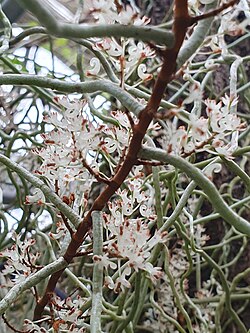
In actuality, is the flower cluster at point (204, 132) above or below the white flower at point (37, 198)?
above

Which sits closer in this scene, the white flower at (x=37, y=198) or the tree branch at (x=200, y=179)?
the tree branch at (x=200, y=179)

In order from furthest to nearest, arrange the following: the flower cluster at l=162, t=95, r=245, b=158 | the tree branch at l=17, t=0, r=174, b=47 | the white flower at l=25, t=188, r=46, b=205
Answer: the white flower at l=25, t=188, r=46, b=205, the flower cluster at l=162, t=95, r=245, b=158, the tree branch at l=17, t=0, r=174, b=47

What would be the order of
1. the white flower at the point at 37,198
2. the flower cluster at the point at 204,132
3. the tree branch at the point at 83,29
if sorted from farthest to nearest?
the white flower at the point at 37,198
the flower cluster at the point at 204,132
the tree branch at the point at 83,29

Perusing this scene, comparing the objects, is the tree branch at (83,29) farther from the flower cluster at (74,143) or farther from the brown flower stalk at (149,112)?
the flower cluster at (74,143)

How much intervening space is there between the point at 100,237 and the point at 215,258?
820 millimetres

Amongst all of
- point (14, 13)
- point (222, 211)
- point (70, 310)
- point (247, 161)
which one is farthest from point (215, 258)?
point (222, 211)

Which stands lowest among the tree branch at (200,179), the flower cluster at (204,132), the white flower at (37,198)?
the tree branch at (200,179)

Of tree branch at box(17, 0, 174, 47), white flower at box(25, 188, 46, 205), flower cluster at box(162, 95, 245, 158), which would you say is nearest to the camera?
tree branch at box(17, 0, 174, 47)

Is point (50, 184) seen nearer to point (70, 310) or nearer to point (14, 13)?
point (70, 310)

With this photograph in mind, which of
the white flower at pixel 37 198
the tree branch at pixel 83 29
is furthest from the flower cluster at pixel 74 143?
the tree branch at pixel 83 29

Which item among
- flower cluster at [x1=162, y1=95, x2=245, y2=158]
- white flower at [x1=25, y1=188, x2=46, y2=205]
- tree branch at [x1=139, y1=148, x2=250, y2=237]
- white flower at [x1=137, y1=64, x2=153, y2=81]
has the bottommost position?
tree branch at [x1=139, y1=148, x2=250, y2=237]

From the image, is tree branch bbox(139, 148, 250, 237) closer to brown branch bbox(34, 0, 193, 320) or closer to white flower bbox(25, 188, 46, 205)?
brown branch bbox(34, 0, 193, 320)

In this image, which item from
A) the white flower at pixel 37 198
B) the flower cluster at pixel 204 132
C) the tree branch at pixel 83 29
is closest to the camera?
the tree branch at pixel 83 29

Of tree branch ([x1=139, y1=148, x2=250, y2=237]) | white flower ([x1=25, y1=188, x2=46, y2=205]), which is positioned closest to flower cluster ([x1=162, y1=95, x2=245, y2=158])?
tree branch ([x1=139, y1=148, x2=250, y2=237])
